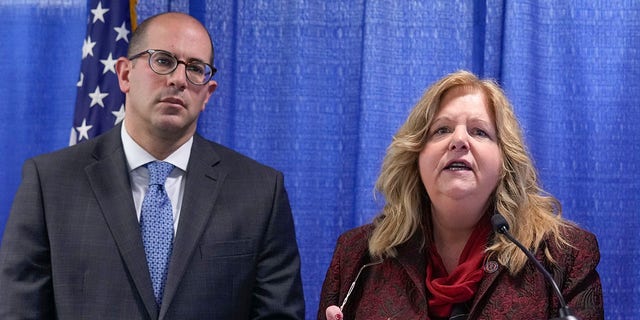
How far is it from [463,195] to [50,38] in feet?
5.48

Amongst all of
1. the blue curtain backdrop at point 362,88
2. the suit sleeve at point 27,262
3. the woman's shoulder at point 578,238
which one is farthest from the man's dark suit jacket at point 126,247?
the woman's shoulder at point 578,238

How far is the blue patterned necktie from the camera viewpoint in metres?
1.98

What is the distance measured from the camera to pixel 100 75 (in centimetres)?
270

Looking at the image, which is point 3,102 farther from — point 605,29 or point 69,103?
point 605,29

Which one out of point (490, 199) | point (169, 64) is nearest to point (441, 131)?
point (490, 199)

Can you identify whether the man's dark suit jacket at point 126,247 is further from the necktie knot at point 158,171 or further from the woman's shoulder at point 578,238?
the woman's shoulder at point 578,238

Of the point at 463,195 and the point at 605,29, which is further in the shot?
the point at 605,29

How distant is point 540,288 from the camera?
1891 millimetres

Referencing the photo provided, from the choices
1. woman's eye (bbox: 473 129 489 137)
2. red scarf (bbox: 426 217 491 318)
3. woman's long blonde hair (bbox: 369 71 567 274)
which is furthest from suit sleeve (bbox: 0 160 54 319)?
woman's eye (bbox: 473 129 489 137)

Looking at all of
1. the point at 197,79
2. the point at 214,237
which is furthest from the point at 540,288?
the point at 197,79

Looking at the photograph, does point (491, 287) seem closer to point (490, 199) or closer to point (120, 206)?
point (490, 199)

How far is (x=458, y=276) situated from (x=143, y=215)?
2.60ft

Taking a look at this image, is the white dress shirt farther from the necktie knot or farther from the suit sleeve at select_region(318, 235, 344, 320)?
the suit sleeve at select_region(318, 235, 344, 320)

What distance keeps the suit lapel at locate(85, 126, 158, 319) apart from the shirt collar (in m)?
0.02
